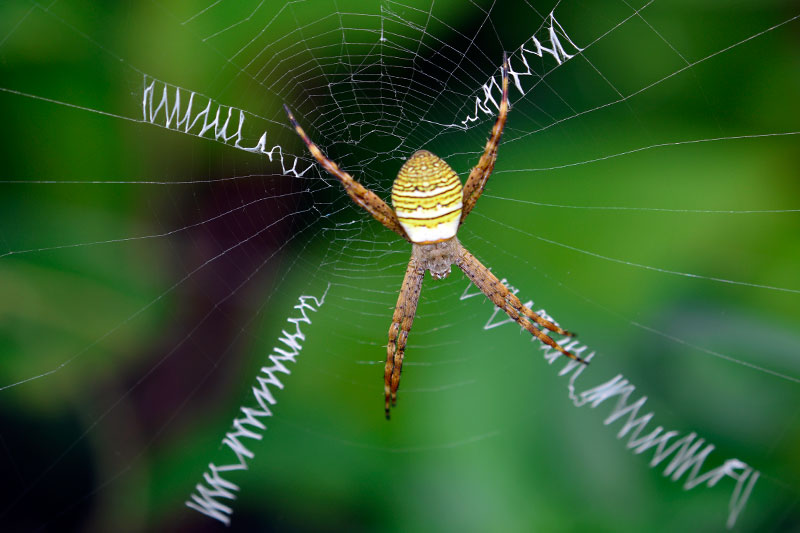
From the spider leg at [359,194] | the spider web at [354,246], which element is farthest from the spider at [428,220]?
the spider web at [354,246]

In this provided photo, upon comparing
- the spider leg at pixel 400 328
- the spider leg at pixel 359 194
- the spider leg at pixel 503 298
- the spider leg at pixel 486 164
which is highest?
the spider leg at pixel 486 164

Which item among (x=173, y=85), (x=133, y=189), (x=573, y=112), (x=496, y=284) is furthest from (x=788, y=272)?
(x=133, y=189)

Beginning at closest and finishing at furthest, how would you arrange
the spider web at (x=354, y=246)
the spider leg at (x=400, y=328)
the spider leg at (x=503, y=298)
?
the spider web at (x=354, y=246)
the spider leg at (x=400, y=328)
the spider leg at (x=503, y=298)

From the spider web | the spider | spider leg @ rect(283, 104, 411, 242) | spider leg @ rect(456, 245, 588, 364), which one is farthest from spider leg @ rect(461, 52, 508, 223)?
spider leg @ rect(456, 245, 588, 364)

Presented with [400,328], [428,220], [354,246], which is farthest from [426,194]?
[400,328]

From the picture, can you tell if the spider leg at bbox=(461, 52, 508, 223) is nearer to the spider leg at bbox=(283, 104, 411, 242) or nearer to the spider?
the spider

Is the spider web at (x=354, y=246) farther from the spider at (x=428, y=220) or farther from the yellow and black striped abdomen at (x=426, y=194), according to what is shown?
the yellow and black striped abdomen at (x=426, y=194)
